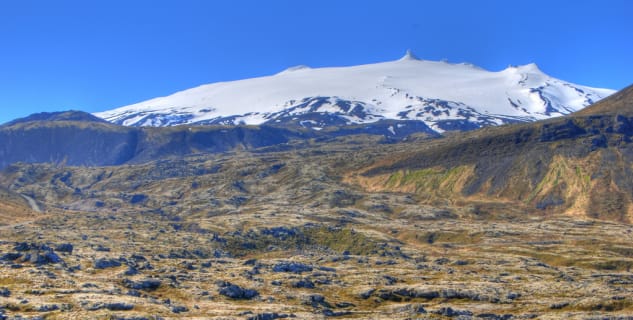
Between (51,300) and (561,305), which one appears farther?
(561,305)

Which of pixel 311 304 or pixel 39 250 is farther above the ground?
pixel 39 250

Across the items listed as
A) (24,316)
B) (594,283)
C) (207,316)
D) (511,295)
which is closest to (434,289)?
(511,295)

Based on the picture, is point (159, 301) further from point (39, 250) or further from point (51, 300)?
point (39, 250)

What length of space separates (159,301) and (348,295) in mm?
53374

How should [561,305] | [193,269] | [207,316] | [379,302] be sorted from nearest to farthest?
1. [207,316]
2. [561,305]
3. [379,302]
4. [193,269]

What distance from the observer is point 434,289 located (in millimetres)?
166875

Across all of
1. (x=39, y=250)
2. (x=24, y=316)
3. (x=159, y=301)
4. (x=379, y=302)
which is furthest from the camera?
(x=39, y=250)

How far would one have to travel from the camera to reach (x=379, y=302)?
6240 inches

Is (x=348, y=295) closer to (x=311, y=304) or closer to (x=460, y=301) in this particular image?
(x=311, y=304)

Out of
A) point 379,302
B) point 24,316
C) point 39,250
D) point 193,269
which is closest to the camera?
point 24,316

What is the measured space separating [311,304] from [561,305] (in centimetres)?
6248

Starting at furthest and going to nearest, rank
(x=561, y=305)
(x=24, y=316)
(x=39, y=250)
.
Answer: (x=39, y=250) → (x=561, y=305) → (x=24, y=316)

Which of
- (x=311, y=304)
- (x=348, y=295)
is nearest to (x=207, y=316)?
(x=311, y=304)

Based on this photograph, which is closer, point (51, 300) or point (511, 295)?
point (51, 300)
